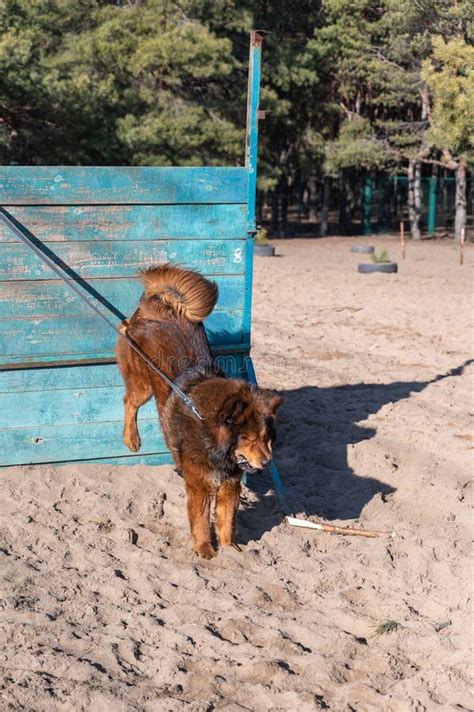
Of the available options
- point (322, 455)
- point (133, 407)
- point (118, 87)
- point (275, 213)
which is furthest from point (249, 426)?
point (275, 213)

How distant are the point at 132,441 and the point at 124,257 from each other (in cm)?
121

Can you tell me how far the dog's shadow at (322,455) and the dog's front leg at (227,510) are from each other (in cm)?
23

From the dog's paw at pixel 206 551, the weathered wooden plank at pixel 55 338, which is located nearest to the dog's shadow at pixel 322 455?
the dog's paw at pixel 206 551

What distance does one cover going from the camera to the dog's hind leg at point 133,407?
6.09 m

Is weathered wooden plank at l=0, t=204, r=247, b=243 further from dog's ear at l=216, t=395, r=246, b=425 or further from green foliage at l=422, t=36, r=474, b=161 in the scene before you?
green foliage at l=422, t=36, r=474, b=161

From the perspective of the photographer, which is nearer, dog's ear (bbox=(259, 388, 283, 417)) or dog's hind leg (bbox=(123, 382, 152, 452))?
dog's ear (bbox=(259, 388, 283, 417))

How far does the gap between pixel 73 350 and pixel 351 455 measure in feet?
7.18

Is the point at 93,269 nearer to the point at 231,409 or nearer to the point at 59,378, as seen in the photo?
the point at 59,378

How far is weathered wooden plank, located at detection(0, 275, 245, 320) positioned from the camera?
19.9 feet

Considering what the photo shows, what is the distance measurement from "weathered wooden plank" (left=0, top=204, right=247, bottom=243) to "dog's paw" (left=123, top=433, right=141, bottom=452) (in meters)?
1.30

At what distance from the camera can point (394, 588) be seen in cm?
502

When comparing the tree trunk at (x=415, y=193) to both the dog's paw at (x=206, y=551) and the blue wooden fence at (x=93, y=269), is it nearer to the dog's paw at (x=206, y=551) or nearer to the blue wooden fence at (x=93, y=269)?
the blue wooden fence at (x=93, y=269)

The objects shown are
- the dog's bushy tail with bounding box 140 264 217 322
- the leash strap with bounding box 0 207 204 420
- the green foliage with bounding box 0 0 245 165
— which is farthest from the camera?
the green foliage with bounding box 0 0 245 165

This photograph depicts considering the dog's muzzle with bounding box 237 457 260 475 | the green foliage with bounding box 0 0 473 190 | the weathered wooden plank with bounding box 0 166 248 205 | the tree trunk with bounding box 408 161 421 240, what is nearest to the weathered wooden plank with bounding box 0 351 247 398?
the weathered wooden plank with bounding box 0 166 248 205
